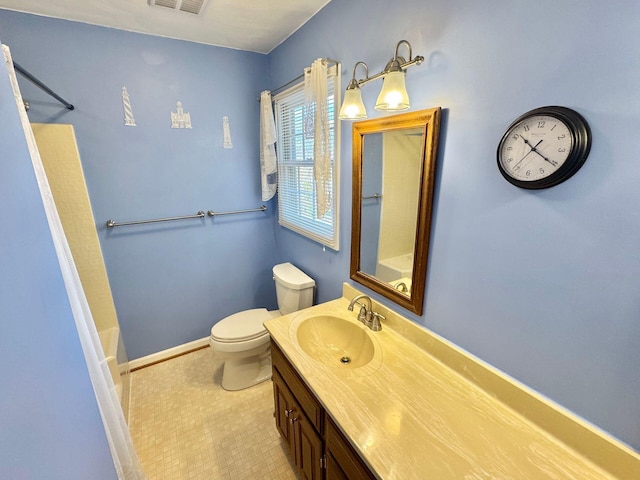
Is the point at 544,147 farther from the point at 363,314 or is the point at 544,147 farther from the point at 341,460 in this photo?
the point at 341,460

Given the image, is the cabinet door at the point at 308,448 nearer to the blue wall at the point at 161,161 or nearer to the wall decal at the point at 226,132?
the blue wall at the point at 161,161

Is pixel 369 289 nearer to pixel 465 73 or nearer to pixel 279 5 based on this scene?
pixel 465 73

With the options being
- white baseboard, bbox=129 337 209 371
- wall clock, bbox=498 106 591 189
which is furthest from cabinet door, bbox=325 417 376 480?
white baseboard, bbox=129 337 209 371

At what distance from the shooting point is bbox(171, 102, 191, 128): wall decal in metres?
1.98

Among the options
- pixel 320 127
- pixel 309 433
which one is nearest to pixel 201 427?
pixel 309 433

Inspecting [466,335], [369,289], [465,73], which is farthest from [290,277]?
[465,73]

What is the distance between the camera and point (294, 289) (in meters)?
1.96

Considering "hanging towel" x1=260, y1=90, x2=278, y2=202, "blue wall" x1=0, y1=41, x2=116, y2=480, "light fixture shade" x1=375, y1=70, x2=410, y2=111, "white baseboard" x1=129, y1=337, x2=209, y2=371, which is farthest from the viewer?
"white baseboard" x1=129, y1=337, x2=209, y2=371

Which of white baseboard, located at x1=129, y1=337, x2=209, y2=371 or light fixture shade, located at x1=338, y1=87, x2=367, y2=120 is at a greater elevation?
light fixture shade, located at x1=338, y1=87, x2=367, y2=120

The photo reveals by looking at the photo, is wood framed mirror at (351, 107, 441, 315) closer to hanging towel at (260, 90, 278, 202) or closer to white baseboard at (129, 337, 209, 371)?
hanging towel at (260, 90, 278, 202)

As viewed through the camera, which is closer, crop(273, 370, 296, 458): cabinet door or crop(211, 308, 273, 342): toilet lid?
crop(273, 370, 296, 458): cabinet door

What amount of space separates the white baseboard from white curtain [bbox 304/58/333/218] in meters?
1.75

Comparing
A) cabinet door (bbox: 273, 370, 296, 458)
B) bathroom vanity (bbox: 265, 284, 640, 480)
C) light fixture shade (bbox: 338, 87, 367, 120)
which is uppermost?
light fixture shade (bbox: 338, 87, 367, 120)

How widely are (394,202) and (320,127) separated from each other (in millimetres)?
617
